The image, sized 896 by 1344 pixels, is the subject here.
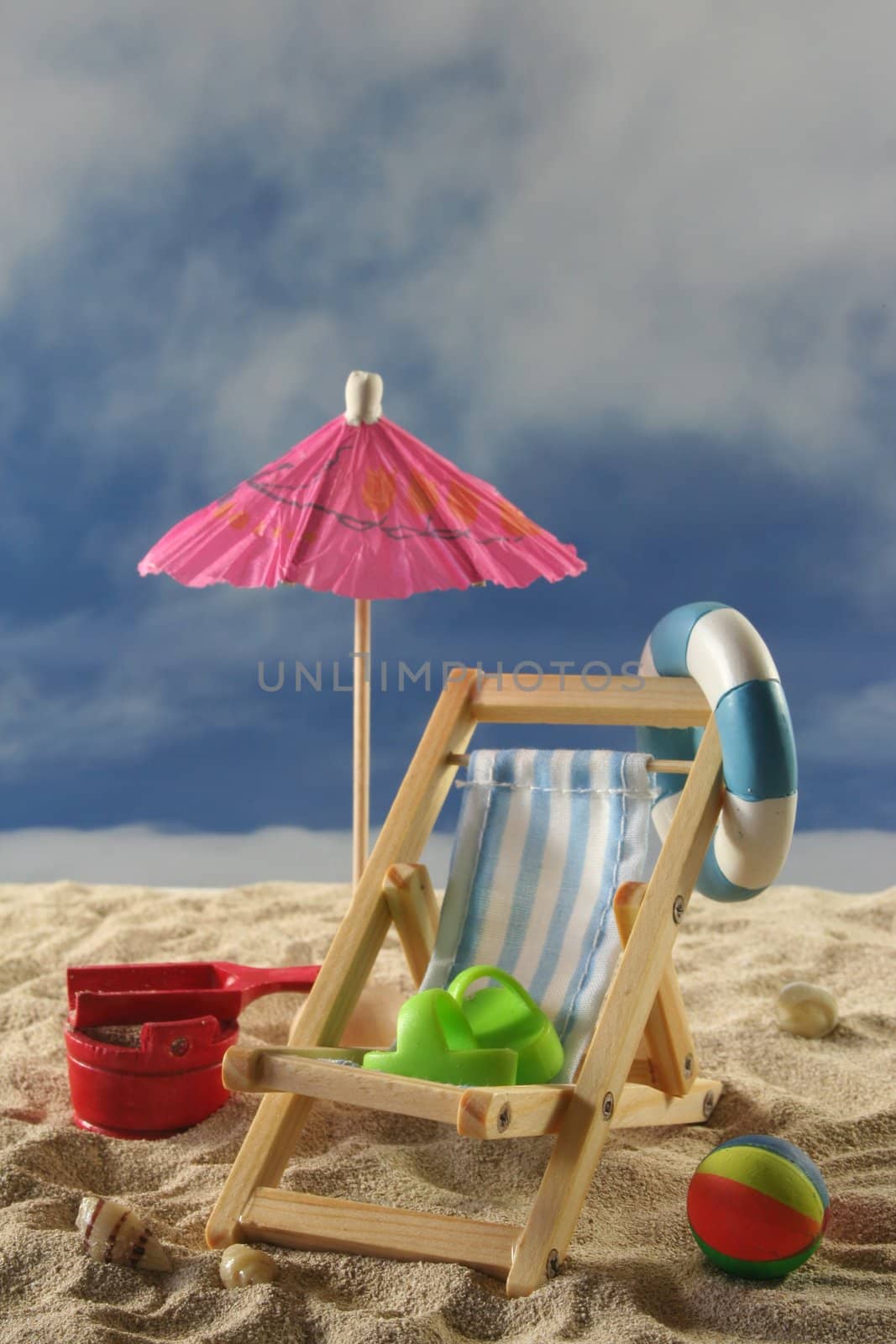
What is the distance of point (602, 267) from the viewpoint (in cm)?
718

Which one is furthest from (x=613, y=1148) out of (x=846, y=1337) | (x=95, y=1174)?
(x=95, y=1174)

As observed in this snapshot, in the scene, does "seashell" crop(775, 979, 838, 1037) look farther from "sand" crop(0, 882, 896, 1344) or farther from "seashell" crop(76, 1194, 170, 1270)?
"seashell" crop(76, 1194, 170, 1270)

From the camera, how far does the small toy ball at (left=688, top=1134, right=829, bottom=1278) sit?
6.28 feet

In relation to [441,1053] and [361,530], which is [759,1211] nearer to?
[441,1053]

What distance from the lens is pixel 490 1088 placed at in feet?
6.19

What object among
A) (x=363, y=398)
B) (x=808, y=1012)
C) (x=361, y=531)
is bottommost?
(x=808, y=1012)

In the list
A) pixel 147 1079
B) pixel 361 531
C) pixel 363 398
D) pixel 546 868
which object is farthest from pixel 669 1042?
pixel 363 398

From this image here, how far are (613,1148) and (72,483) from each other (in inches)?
244

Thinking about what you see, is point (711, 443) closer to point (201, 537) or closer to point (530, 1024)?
point (201, 537)

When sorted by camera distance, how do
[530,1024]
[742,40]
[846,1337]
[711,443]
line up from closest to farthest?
1. [846,1337]
2. [530,1024]
3. [742,40]
4. [711,443]

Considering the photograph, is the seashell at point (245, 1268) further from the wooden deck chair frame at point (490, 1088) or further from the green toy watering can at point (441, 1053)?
the green toy watering can at point (441, 1053)

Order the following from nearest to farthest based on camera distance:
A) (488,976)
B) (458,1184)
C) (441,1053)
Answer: (441,1053) → (488,976) → (458,1184)

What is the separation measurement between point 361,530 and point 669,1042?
118cm

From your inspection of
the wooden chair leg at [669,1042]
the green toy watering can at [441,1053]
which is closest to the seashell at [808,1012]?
the wooden chair leg at [669,1042]
